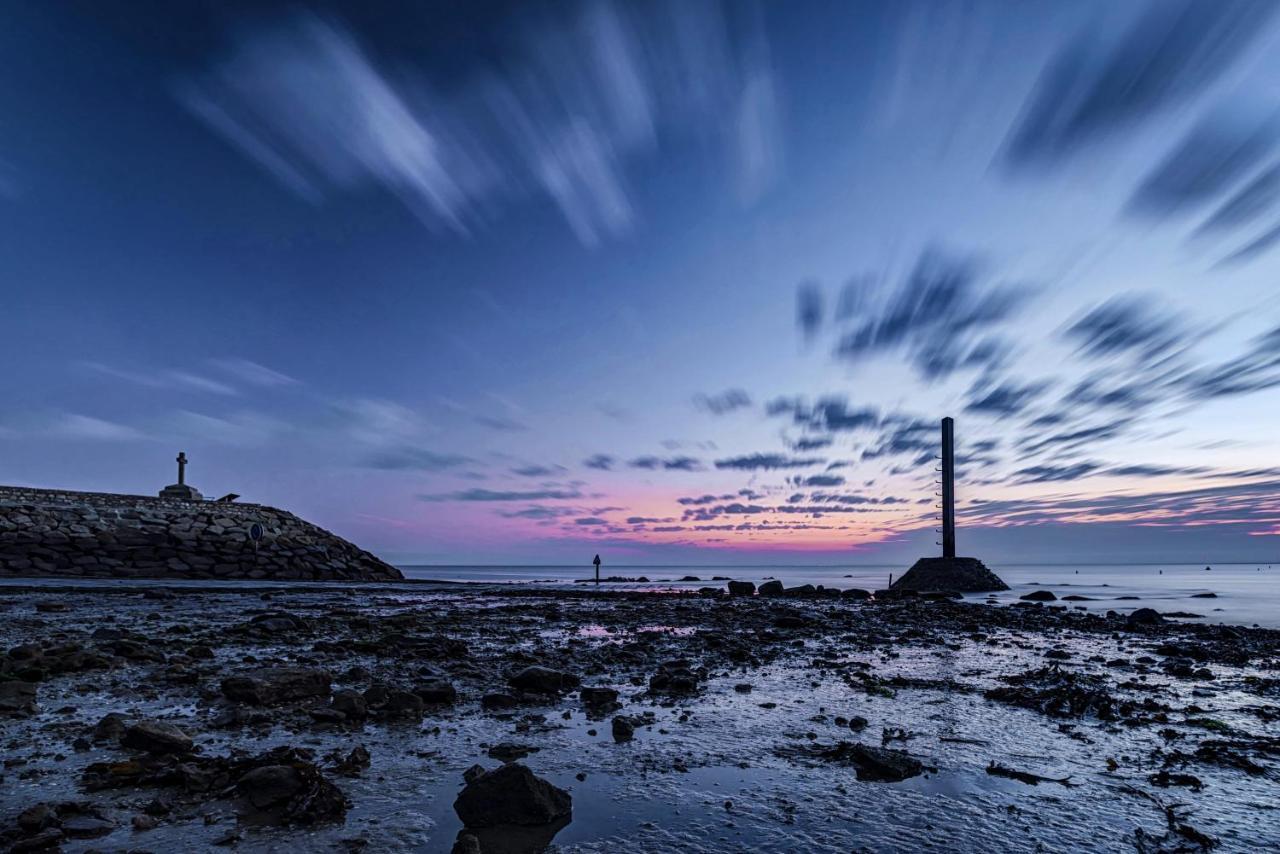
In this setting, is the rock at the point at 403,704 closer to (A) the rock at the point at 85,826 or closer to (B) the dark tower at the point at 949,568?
(A) the rock at the point at 85,826

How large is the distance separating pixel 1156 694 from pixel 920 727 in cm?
519

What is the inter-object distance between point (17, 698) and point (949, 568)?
51038mm

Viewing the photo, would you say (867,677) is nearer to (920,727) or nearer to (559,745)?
(920,727)

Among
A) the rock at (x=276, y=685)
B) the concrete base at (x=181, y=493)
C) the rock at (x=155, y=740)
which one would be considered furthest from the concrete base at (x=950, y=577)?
the concrete base at (x=181, y=493)

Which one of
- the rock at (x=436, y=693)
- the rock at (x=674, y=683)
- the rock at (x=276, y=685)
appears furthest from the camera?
the rock at (x=674, y=683)

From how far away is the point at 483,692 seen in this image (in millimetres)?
9250

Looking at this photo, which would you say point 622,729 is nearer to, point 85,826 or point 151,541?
point 85,826

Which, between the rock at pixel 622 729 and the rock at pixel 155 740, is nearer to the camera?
the rock at pixel 155 740

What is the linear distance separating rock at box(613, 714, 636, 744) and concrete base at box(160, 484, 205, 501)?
52287 millimetres

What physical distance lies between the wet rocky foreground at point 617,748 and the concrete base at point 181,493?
39.9 m

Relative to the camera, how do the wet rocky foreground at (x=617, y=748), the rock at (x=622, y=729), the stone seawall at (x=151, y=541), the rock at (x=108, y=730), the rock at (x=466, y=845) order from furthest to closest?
1. the stone seawall at (x=151, y=541)
2. the rock at (x=622, y=729)
3. the rock at (x=108, y=730)
4. the wet rocky foreground at (x=617, y=748)
5. the rock at (x=466, y=845)

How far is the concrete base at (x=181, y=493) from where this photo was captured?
47.7 m

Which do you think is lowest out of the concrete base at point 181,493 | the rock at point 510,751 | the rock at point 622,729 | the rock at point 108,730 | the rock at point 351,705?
the rock at point 622,729

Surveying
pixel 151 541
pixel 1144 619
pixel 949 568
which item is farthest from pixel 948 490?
pixel 151 541
